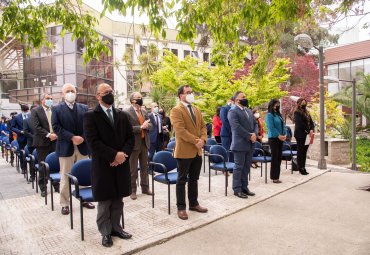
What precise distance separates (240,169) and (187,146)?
165 centimetres

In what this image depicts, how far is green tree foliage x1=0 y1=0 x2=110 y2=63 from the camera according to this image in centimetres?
501

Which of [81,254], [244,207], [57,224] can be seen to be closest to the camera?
[81,254]

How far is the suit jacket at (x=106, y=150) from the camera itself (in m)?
4.13

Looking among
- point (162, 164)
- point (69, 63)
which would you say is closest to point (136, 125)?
point (162, 164)

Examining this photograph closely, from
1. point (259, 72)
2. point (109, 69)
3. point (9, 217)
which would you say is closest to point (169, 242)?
point (9, 217)

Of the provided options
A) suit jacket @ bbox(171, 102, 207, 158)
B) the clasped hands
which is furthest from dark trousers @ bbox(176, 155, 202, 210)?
the clasped hands

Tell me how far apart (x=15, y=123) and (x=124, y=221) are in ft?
19.2

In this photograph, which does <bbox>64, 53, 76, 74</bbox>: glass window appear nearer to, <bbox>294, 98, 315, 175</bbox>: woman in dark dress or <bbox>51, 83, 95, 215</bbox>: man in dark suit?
<bbox>294, 98, 315, 175</bbox>: woman in dark dress

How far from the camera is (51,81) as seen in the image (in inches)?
885

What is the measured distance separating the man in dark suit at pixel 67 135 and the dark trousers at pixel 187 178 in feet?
5.56

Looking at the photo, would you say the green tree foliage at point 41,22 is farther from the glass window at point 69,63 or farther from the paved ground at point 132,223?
the glass window at point 69,63

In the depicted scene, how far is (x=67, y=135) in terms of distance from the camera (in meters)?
5.33

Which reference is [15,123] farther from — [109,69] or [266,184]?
[109,69]

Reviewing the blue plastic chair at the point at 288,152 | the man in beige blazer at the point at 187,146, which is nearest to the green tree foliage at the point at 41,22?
the man in beige blazer at the point at 187,146
